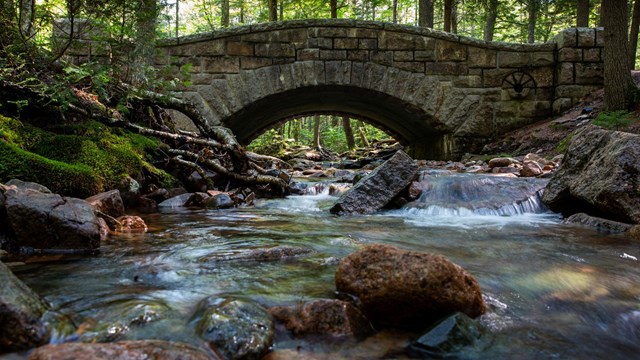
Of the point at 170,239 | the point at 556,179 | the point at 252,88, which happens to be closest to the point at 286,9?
the point at 252,88

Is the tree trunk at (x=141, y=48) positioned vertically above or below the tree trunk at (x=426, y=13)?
below

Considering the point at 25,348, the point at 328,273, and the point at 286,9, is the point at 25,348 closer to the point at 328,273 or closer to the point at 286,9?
the point at 328,273

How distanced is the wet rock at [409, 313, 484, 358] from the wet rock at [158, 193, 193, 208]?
407 centimetres

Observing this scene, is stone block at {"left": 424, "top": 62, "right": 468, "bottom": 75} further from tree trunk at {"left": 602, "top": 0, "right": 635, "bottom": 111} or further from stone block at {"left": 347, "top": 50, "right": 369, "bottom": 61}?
tree trunk at {"left": 602, "top": 0, "right": 635, "bottom": 111}

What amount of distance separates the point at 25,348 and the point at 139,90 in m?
4.52

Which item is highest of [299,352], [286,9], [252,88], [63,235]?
[286,9]

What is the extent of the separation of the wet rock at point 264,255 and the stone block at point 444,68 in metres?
7.77

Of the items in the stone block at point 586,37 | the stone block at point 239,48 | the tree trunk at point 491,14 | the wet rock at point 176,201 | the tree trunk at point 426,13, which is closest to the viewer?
the wet rock at point 176,201

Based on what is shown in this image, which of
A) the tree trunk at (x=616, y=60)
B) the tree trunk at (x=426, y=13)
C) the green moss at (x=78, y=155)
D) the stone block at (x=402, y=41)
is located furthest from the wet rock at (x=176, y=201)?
the tree trunk at (x=426, y=13)

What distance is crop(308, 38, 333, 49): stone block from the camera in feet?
30.3

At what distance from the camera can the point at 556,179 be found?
4895mm

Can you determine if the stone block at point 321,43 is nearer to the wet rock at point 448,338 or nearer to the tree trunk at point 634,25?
the tree trunk at point 634,25

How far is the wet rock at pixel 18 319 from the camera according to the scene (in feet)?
4.45

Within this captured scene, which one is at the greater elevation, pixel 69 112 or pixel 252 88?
pixel 252 88
